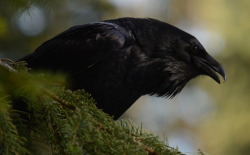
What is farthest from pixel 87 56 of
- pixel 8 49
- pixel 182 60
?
pixel 8 49

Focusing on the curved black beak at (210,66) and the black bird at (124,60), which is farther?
the curved black beak at (210,66)

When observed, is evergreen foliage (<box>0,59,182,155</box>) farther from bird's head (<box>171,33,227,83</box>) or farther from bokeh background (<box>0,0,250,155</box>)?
bokeh background (<box>0,0,250,155</box>)

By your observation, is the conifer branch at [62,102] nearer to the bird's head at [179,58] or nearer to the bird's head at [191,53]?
the bird's head at [179,58]

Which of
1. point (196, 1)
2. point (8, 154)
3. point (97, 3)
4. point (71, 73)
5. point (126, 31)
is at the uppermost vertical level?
point (196, 1)

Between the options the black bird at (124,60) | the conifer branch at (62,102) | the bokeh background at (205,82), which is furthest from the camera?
the bokeh background at (205,82)

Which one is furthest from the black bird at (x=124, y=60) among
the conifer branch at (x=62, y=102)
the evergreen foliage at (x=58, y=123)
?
the conifer branch at (x=62, y=102)

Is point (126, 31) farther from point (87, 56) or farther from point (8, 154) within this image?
point (8, 154)

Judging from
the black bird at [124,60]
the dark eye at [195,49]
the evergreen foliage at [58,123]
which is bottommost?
the evergreen foliage at [58,123]

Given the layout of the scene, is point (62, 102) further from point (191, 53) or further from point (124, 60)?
point (191, 53)
